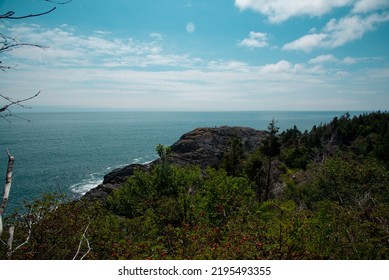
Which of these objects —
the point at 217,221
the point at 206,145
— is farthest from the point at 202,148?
the point at 217,221

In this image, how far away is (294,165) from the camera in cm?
4628

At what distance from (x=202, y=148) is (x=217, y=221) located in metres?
47.9

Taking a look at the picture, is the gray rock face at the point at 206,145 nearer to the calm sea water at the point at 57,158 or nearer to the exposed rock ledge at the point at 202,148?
the exposed rock ledge at the point at 202,148

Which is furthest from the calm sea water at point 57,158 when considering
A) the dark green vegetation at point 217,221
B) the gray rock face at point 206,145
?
the dark green vegetation at point 217,221

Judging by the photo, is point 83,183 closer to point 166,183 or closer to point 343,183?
point 166,183

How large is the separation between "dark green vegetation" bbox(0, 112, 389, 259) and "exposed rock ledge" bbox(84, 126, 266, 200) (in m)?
23.9

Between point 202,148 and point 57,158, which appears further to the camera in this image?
point 202,148

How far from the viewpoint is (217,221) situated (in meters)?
13.8

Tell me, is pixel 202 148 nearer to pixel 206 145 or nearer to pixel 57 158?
pixel 206 145

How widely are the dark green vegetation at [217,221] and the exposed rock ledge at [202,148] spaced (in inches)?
942

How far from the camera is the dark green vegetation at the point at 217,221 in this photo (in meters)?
6.51

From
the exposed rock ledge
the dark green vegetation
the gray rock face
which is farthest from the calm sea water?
the dark green vegetation

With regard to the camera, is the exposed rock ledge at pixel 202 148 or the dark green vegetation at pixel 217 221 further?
the exposed rock ledge at pixel 202 148

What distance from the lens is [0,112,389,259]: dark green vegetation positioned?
651cm
